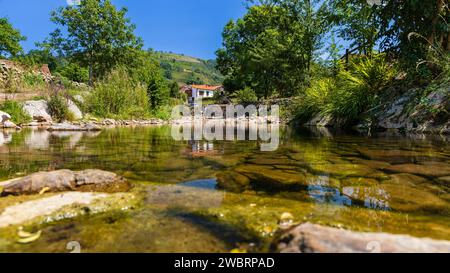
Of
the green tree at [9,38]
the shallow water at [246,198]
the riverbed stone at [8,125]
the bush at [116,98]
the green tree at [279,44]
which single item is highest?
the green tree at [9,38]

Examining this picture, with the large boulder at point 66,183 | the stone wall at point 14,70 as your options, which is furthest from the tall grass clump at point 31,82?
the large boulder at point 66,183

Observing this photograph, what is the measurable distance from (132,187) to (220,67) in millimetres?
37085

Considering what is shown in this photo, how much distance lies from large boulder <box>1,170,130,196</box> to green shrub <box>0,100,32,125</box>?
34.6ft

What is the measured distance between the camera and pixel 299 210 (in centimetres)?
187

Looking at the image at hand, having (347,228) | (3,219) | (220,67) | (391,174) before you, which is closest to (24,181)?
(3,219)

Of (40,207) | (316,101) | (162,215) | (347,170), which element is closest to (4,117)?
(40,207)

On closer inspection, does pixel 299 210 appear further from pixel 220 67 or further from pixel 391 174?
pixel 220 67

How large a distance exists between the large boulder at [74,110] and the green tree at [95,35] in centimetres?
1647

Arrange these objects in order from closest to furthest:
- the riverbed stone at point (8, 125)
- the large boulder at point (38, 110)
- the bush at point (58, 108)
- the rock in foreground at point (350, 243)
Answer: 1. the rock in foreground at point (350, 243)
2. the riverbed stone at point (8, 125)
3. the large boulder at point (38, 110)
4. the bush at point (58, 108)

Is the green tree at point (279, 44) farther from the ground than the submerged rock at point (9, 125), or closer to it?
farther from the ground

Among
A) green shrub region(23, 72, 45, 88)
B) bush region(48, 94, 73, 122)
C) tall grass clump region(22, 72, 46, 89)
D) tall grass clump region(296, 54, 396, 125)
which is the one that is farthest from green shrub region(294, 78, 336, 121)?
green shrub region(23, 72, 45, 88)

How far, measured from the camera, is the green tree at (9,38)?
130ft

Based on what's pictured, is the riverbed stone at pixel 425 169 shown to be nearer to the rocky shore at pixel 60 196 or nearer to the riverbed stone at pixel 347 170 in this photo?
the riverbed stone at pixel 347 170

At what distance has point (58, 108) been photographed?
1188 cm
